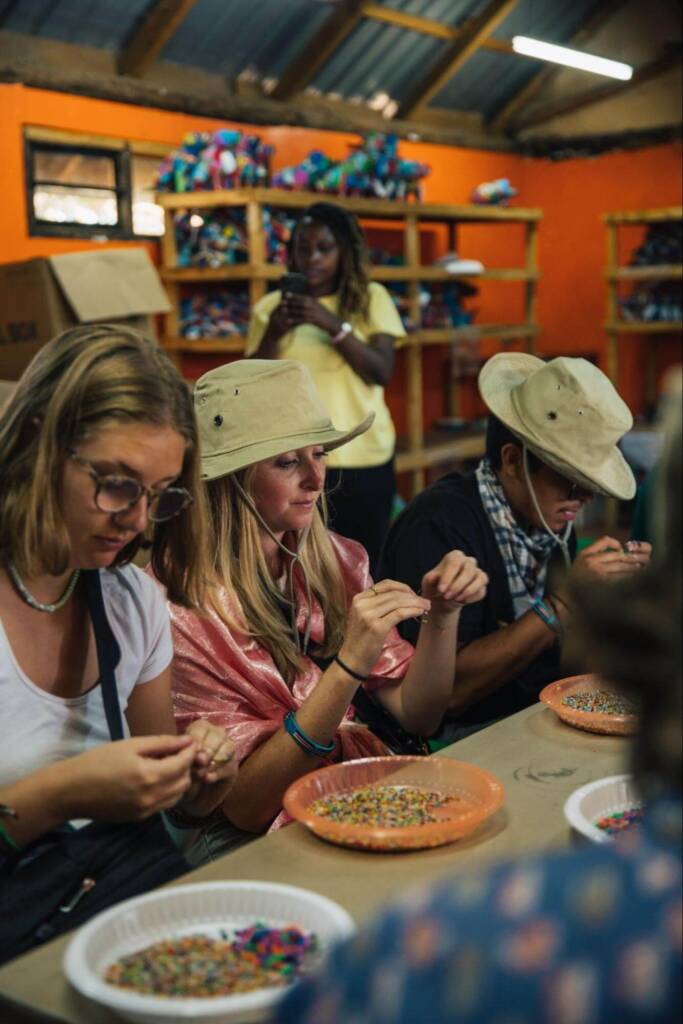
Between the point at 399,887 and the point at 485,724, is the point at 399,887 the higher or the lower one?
the higher one

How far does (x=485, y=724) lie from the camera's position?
2666mm

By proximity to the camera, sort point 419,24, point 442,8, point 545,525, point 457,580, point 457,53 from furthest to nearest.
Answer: point 457,53 → point 442,8 → point 419,24 → point 545,525 → point 457,580

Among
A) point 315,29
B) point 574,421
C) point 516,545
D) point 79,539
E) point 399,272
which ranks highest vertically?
point 315,29

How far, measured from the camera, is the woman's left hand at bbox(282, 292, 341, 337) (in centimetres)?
409

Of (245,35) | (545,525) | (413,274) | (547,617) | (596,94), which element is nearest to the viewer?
(547,617)

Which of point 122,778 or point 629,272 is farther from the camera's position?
point 629,272

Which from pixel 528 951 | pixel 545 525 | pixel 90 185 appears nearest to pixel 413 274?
pixel 90 185

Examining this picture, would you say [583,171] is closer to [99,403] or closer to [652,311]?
[652,311]

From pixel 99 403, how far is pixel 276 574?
795 mm

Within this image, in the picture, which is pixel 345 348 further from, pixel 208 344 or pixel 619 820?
pixel 619 820

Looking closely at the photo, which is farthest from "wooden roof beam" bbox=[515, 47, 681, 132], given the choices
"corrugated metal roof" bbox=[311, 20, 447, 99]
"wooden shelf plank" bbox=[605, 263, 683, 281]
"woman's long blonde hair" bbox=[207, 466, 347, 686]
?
"woman's long blonde hair" bbox=[207, 466, 347, 686]

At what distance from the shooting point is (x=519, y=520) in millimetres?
2736

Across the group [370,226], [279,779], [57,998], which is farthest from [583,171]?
[57,998]

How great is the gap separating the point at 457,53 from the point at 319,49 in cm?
153
